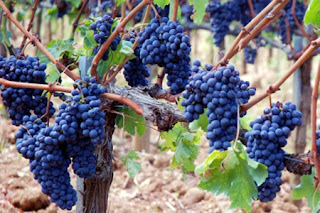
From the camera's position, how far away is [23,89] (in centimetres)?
194

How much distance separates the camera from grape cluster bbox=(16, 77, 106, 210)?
1.69 metres

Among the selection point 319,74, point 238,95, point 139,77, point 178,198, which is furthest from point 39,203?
point 319,74

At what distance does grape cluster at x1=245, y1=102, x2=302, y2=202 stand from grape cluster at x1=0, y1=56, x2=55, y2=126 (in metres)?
0.98

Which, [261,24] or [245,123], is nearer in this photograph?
[261,24]

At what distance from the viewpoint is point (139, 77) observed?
2164 millimetres

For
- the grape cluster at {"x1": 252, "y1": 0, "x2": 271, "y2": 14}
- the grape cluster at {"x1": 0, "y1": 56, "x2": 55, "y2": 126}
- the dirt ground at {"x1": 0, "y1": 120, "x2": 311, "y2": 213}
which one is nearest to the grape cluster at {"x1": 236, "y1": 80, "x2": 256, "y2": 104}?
the grape cluster at {"x1": 0, "y1": 56, "x2": 55, "y2": 126}

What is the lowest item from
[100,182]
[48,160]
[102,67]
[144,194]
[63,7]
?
[144,194]

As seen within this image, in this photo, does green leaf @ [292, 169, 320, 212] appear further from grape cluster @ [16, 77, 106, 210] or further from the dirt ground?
the dirt ground

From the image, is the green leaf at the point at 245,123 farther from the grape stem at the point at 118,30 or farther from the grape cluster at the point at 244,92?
the grape stem at the point at 118,30

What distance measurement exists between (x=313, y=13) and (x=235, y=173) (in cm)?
61

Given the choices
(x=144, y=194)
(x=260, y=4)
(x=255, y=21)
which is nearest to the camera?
(x=255, y=21)

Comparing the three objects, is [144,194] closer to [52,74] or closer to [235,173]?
[52,74]

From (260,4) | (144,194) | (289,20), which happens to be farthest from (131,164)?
(260,4)

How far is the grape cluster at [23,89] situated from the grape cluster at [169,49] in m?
0.51
